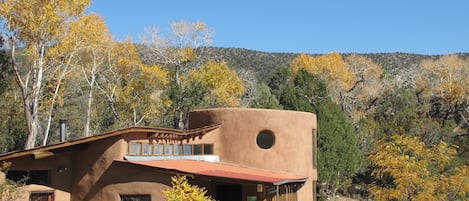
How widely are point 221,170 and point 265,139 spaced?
15.9ft

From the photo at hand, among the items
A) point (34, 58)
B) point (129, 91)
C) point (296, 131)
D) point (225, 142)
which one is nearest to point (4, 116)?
point (129, 91)

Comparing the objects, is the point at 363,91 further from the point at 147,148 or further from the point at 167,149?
the point at 147,148

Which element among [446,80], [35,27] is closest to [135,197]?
[35,27]

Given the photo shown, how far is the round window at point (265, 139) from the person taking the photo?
854 inches

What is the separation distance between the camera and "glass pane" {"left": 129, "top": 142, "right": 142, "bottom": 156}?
1734 cm

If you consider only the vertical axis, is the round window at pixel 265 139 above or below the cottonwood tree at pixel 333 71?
below

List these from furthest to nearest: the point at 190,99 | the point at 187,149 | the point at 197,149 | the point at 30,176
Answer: the point at 190,99
the point at 197,149
the point at 187,149
the point at 30,176

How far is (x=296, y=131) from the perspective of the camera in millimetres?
21703

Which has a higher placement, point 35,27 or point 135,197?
→ point 35,27

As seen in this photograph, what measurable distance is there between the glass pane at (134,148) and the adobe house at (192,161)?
0.11 feet

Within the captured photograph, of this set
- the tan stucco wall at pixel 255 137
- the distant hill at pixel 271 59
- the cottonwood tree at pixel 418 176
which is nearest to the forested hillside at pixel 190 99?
the cottonwood tree at pixel 418 176

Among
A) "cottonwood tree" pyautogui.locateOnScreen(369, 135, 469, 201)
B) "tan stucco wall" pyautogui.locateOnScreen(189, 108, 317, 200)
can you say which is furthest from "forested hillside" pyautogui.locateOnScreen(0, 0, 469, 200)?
"tan stucco wall" pyautogui.locateOnScreen(189, 108, 317, 200)

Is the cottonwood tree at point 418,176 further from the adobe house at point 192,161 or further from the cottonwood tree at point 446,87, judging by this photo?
the cottonwood tree at point 446,87

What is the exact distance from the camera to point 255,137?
21203 millimetres
